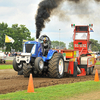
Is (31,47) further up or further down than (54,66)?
further up

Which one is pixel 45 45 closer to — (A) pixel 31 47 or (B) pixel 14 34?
(A) pixel 31 47

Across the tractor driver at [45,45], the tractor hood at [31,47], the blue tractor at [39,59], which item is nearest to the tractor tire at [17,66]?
the blue tractor at [39,59]

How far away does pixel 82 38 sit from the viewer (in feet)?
59.4

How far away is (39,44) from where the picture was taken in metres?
12.8

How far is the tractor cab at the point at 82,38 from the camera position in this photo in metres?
17.9

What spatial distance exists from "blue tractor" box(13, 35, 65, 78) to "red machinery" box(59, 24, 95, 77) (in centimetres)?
108

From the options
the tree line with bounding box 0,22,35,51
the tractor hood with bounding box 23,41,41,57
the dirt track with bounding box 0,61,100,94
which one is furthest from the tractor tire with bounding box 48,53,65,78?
the tree line with bounding box 0,22,35,51

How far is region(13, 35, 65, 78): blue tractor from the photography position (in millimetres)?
12008

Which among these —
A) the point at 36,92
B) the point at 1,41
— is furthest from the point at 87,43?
the point at 1,41

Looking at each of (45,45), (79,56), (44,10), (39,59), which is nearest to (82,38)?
(79,56)

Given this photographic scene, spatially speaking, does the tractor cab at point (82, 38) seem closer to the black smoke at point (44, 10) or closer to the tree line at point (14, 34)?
the black smoke at point (44, 10)

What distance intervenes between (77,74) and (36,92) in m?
7.03

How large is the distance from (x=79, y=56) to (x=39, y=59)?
462 centimetres

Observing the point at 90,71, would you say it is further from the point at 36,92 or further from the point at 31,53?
the point at 36,92
